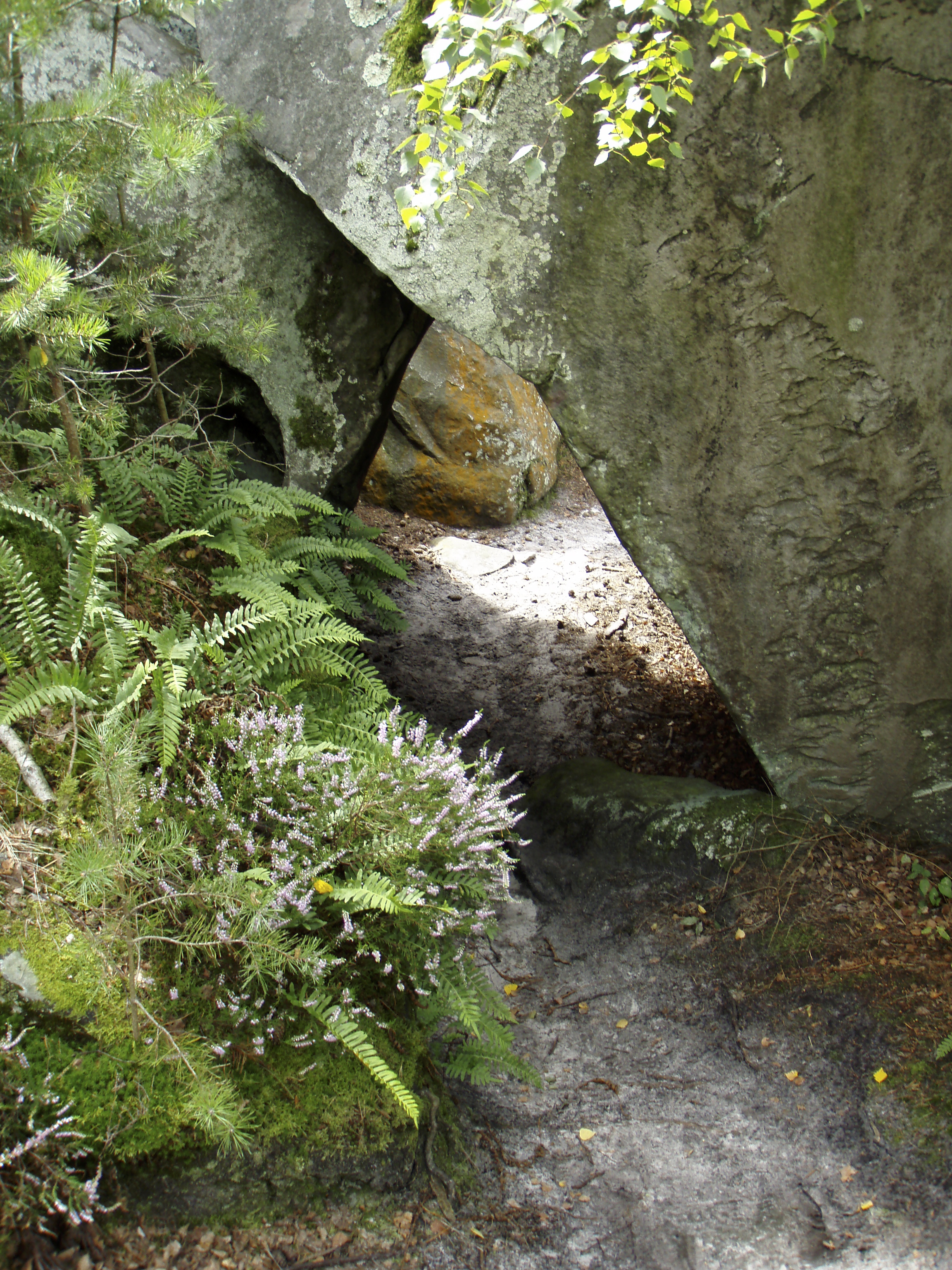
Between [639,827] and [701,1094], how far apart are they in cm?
145

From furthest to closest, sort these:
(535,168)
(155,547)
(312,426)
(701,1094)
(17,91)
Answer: (312,426) → (155,547) → (701,1094) → (17,91) → (535,168)

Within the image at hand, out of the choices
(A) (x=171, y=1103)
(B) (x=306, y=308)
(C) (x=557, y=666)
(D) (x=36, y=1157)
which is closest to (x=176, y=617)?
(A) (x=171, y=1103)

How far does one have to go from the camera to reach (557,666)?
6848mm

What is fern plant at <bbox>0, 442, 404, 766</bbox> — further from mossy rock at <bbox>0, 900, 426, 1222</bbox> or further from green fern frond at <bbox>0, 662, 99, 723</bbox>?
mossy rock at <bbox>0, 900, 426, 1222</bbox>

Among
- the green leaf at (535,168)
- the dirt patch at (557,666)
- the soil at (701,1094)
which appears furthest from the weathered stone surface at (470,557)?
the green leaf at (535,168)

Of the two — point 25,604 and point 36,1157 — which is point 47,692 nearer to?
point 25,604

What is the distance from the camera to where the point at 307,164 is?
4.48 metres

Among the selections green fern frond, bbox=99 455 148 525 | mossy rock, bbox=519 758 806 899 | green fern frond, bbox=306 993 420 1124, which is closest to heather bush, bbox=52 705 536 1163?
green fern frond, bbox=306 993 420 1124

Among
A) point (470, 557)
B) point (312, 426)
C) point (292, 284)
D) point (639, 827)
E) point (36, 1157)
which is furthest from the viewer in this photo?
point (470, 557)

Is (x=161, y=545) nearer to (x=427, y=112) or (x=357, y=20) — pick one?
(x=427, y=112)

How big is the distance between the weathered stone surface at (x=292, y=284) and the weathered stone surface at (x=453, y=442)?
146 inches

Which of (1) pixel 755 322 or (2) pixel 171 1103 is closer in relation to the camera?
(2) pixel 171 1103

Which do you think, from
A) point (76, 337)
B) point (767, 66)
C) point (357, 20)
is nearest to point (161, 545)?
point (76, 337)

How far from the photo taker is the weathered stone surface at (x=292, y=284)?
4723 millimetres
